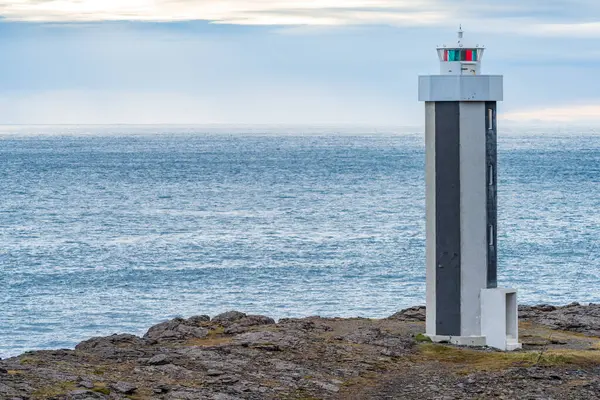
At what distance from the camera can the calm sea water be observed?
4250 centimetres

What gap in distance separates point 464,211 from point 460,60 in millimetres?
2923

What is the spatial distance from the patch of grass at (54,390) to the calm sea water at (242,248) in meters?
18.2

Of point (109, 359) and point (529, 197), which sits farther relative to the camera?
point (529, 197)

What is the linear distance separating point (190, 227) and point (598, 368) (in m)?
51.2

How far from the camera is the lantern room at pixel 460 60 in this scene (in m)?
23.7

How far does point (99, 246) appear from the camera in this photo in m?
61.4

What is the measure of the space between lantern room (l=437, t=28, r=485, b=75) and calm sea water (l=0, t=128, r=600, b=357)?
17.3 meters

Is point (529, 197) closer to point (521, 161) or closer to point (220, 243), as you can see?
point (220, 243)

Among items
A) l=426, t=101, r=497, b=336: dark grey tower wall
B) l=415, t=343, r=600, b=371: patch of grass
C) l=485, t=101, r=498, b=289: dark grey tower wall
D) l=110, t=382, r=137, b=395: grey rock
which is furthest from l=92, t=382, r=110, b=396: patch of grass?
l=485, t=101, r=498, b=289: dark grey tower wall

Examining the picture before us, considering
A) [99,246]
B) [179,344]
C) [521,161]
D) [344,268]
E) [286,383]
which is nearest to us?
[286,383]

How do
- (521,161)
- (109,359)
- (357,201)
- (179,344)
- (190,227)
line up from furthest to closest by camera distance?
1. (521,161)
2. (357,201)
3. (190,227)
4. (179,344)
5. (109,359)

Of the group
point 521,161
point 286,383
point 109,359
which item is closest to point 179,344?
point 109,359

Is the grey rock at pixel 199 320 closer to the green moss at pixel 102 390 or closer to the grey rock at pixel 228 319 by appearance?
the grey rock at pixel 228 319

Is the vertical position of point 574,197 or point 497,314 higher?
point 497,314
